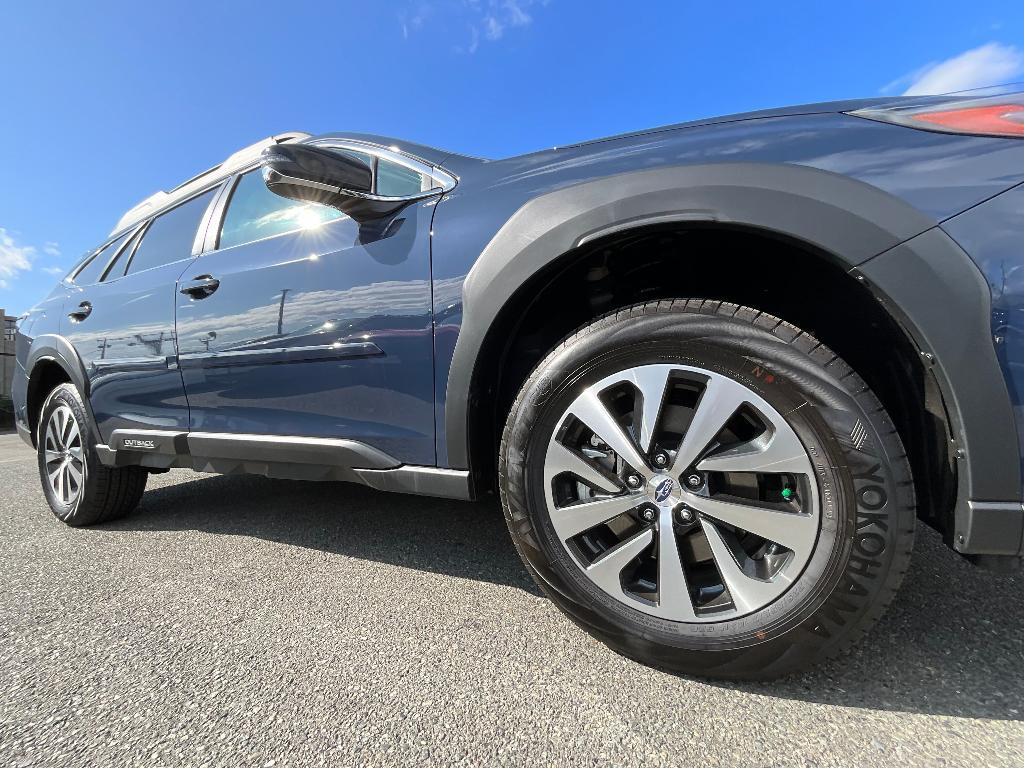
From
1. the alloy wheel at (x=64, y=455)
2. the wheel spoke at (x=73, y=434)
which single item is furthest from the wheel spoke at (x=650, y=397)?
the wheel spoke at (x=73, y=434)

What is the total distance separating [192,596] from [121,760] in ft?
2.44

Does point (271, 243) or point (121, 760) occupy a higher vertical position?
point (271, 243)

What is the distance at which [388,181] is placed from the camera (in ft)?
5.54

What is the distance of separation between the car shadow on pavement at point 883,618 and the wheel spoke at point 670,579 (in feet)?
0.63

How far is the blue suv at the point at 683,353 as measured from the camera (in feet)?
3.19

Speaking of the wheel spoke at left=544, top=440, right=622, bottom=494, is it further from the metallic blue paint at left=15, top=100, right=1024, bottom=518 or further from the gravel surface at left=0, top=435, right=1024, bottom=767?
the gravel surface at left=0, top=435, right=1024, bottom=767

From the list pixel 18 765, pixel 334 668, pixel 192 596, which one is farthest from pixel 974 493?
pixel 192 596

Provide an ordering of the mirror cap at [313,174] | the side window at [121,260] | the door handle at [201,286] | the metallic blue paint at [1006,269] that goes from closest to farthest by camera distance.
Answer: the metallic blue paint at [1006,269] < the mirror cap at [313,174] < the door handle at [201,286] < the side window at [121,260]

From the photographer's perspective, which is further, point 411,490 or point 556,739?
point 411,490

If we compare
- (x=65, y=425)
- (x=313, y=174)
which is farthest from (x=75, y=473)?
(x=313, y=174)

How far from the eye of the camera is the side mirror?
4.74ft

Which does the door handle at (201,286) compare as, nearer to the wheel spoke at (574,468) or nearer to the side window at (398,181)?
the side window at (398,181)

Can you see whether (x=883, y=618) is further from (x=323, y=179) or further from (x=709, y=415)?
(x=323, y=179)

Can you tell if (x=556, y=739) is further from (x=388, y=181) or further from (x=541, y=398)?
(x=388, y=181)
